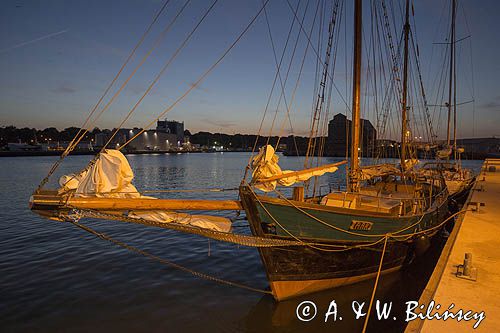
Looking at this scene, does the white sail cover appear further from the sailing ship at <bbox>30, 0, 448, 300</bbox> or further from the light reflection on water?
the light reflection on water

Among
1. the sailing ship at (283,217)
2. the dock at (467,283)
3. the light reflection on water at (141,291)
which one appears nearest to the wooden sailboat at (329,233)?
the sailing ship at (283,217)

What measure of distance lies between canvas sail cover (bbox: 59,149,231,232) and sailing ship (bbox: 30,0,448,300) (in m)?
0.02

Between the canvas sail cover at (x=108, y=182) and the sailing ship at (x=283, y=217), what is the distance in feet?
0.06

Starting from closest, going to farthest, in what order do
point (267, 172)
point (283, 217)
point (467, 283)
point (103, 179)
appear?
point (467, 283)
point (103, 179)
point (283, 217)
point (267, 172)

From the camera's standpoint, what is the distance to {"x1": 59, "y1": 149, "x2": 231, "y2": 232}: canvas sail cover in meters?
6.13

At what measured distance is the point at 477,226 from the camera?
10508 millimetres

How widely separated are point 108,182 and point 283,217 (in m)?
3.89

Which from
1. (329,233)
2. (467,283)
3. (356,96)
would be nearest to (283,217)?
(329,233)

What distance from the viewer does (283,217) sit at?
7207 mm

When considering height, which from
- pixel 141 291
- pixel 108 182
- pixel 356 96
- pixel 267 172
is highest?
pixel 356 96

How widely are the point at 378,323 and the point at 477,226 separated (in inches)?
222

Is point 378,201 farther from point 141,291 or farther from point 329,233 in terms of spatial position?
point 141,291

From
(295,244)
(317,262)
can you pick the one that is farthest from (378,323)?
(295,244)

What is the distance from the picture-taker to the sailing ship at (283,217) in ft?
19.8
